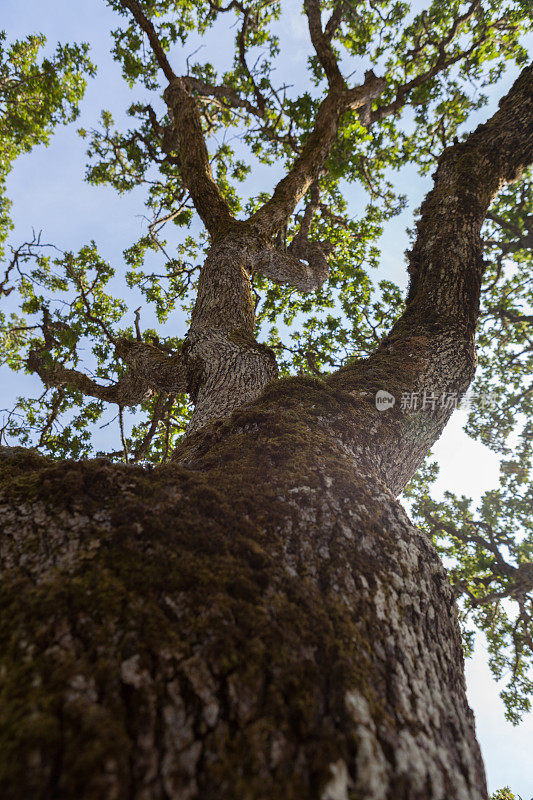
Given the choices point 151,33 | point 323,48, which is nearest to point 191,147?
point 151,33

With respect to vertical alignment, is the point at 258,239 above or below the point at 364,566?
above

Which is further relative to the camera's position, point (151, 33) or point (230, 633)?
point (151, 33)

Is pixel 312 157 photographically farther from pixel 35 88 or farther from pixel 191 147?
pixel 35 88

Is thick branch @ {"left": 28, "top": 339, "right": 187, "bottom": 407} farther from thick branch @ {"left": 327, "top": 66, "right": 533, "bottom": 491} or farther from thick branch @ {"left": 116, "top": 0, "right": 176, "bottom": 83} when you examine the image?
thick branch @ {"left": 116, "top": 0, "right": 176, "bottom": 83}

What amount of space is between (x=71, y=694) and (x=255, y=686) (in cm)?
48

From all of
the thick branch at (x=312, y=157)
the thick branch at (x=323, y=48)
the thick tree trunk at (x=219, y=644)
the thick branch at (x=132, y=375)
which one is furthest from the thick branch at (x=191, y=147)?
the thick tree trunk at (x=219, y=644)

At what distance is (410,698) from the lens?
4.11 feet

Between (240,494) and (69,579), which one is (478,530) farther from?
(69,579)

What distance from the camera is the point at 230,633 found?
3.70 feet

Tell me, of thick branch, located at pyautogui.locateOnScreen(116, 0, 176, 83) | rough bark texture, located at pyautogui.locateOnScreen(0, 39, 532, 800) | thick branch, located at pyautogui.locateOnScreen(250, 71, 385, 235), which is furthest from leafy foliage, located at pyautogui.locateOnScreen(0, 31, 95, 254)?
rough bark texture, located at pyautogui.locateOnScreen(0, 39, 532, 800)

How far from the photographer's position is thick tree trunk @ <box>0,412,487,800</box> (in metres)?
0.85

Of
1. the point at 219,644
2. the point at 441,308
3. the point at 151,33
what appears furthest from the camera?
the point at 151,33

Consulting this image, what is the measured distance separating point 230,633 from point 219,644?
46 millimetres

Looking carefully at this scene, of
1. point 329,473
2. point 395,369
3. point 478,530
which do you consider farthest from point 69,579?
point 478,530
